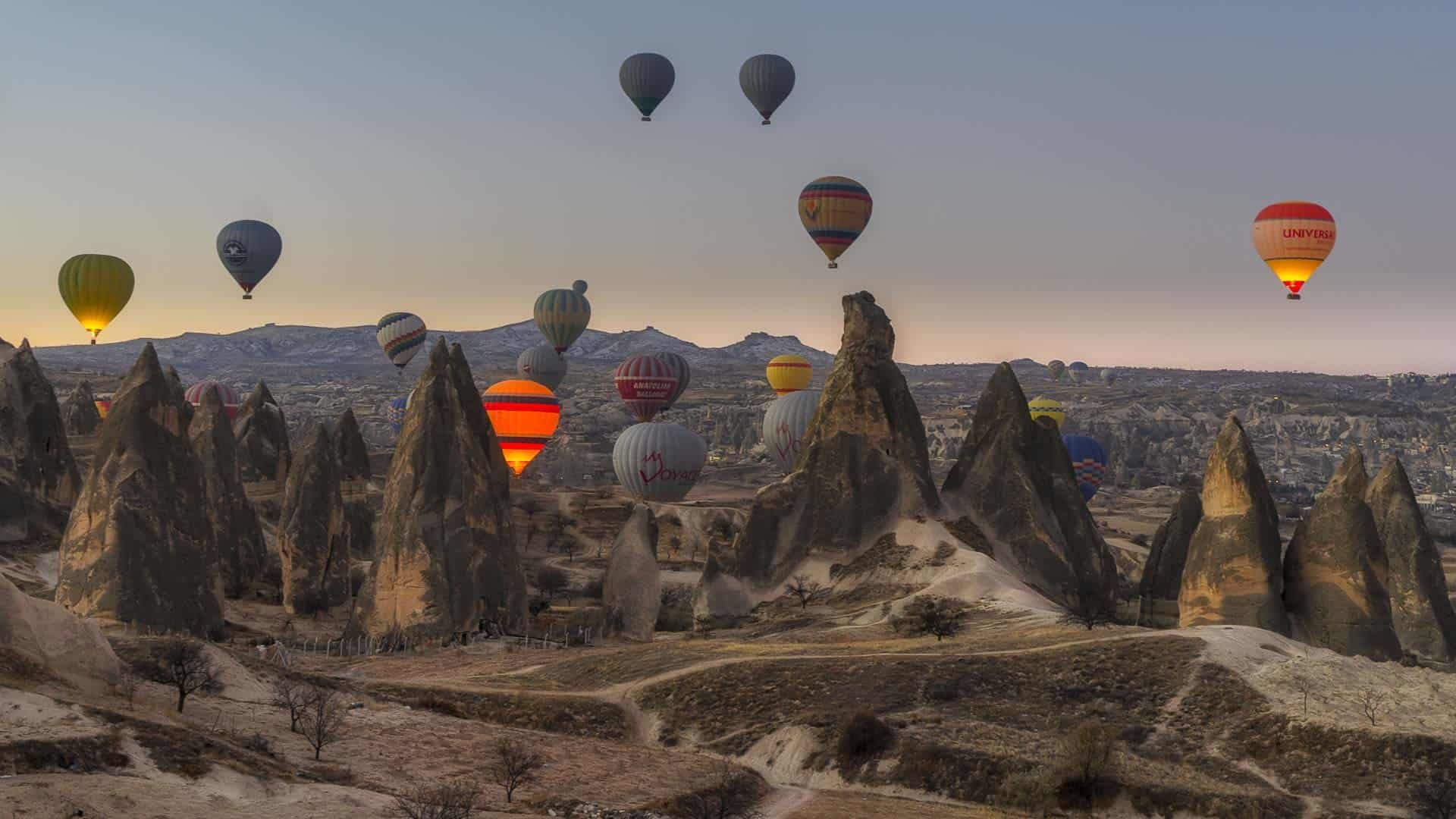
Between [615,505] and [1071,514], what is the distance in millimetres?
41989

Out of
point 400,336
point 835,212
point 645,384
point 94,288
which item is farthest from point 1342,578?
point 400,336

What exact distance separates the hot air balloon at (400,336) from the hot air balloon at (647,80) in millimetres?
61089

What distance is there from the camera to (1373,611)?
4700 centimetres

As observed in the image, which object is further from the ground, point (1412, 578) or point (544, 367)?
point (544, 367)

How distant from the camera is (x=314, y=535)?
62.5m

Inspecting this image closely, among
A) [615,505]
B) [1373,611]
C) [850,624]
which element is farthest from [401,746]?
[615,505]

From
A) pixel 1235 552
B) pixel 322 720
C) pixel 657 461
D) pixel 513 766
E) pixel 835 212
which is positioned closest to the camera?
pixel 513 766

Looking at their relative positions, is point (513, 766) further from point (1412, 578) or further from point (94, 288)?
point (94, 288)

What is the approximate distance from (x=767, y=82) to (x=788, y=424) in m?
23.9

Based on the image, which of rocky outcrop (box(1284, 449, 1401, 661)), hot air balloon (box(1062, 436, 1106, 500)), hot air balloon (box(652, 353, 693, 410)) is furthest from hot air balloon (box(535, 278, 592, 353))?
rocky outcrop (box(1284, 449, 1401, 661))

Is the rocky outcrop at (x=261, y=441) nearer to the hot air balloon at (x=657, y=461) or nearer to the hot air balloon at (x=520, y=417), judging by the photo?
the hot air balloon at (x=520, y=417)

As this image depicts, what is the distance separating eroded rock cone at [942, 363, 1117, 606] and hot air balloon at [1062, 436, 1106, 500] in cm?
4420

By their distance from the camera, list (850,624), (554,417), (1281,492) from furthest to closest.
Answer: (1281,492), (554,417), (850,624)

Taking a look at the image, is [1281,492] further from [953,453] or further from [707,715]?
[707,715]
